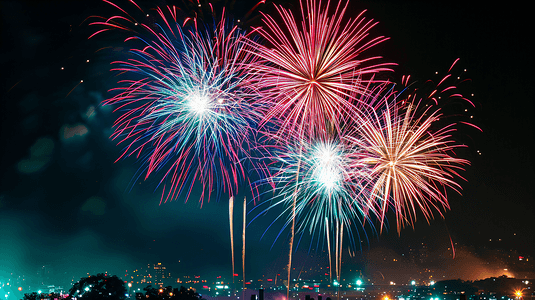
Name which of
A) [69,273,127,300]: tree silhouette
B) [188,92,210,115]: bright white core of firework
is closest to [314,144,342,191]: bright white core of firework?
[188,92,210,115]: bright white core of firework

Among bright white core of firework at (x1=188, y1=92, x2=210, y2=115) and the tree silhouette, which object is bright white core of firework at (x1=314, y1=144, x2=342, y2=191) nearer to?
bright white core of firework at (x1=188, y1=92, x2=210, y2=115)

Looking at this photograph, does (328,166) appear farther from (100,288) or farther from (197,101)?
(100,288)

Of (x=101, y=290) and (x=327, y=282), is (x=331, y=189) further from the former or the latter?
(x=327, y=282)

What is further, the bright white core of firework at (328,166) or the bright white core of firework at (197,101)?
the bright white core of firework at (328,166)

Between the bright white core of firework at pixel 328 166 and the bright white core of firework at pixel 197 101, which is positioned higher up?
the bright white core of firework at pixel 197 101

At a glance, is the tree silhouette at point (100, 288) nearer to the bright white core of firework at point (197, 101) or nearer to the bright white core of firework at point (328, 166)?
the bright white core of firework at point (197, 101)

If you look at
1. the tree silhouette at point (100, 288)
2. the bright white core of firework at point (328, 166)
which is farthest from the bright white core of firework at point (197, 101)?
the tree silhouette at point (100, 288)

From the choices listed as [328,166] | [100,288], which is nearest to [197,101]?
[328,166]

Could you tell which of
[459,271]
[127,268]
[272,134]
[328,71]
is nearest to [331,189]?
[272,134]

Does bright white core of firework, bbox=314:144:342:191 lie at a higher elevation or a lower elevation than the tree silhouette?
higher
